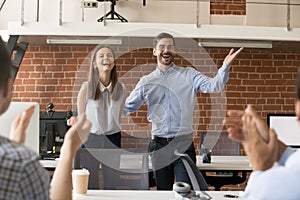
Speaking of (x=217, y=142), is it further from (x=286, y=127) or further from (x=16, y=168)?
(x=16, y=168)

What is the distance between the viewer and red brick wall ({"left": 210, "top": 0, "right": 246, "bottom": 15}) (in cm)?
599

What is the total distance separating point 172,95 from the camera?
3.19m

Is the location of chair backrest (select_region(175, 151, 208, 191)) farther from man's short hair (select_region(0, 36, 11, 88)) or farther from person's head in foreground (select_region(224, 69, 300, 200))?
man's short hair (select_region(0, 36, 11, 88))

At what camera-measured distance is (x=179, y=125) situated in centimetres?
318

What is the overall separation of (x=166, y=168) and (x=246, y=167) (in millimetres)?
793

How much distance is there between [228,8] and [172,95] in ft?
10.3

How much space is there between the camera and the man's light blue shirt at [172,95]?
3.17 m

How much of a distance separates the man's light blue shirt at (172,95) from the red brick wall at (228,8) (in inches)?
117

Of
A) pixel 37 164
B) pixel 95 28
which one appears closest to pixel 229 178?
pixel 95 28

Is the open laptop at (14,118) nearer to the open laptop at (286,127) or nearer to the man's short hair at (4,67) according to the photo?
the man's short hair at (4,67)

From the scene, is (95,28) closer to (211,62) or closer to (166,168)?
(211,62)

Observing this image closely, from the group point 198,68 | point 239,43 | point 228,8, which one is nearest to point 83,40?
point 198,68

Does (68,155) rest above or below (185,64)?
below

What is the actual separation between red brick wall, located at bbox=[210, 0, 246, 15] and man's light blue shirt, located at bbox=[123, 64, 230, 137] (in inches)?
117
